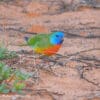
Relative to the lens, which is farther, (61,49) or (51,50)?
(61,49)

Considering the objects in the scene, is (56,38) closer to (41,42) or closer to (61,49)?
(41,42)

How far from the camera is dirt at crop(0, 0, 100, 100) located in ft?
14.8

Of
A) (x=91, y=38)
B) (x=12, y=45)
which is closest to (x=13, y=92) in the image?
(x=12, y=45)

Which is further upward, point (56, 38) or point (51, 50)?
point (56, 38)

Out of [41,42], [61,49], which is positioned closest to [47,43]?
[41,42]

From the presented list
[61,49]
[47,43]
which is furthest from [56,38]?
[61,49]

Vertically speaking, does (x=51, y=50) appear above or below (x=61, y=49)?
above

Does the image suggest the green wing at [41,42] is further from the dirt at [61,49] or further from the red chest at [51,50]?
the dirt at [61,49]

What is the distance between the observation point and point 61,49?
5809 mm

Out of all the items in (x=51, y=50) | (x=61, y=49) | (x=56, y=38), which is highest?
(x=56, y=38)

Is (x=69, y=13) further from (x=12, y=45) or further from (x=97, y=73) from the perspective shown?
(x=97, y=73)

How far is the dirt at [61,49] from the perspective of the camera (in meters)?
4.51

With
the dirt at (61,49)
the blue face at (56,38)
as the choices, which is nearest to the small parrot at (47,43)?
the blue face at (56,38)

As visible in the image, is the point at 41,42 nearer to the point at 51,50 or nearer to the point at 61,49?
the point at 51,50
